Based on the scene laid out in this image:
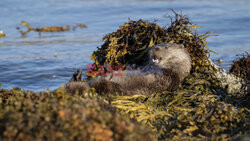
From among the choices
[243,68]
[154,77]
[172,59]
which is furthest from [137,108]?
[243,68]

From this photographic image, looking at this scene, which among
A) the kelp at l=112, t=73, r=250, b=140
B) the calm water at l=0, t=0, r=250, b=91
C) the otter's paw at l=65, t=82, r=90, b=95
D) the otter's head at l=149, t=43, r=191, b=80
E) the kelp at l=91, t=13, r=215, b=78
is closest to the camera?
the kelp at l=112, t=73, r=250, b=140

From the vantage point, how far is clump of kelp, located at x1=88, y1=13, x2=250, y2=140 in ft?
11.8

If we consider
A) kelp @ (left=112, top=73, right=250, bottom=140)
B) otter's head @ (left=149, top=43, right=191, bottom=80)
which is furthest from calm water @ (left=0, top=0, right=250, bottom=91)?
kelp @ (left=112, top=73, right=250, bottom=140)

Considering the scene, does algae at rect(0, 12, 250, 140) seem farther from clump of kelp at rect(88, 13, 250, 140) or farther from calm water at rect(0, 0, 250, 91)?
calm water at rect(0, 0, 250, 91)

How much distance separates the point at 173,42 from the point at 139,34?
23.4 inches

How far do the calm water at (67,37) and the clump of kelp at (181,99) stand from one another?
1.93 ft

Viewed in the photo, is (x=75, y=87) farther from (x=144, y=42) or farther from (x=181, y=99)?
(x=144, y=42)

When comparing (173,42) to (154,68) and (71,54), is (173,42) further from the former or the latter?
(71,54)

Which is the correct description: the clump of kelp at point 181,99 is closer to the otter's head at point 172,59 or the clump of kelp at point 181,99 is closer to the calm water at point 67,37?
the otter's head at point 172,59

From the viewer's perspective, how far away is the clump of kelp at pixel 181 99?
3.60 metres

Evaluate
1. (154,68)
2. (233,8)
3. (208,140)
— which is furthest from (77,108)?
(233,8)

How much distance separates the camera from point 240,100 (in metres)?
4.73

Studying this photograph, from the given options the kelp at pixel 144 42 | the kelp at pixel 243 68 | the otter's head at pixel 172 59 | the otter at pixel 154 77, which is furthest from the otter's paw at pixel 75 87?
the kelp at pixel 243 68

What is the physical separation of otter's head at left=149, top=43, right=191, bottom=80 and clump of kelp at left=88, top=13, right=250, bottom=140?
0.16m
